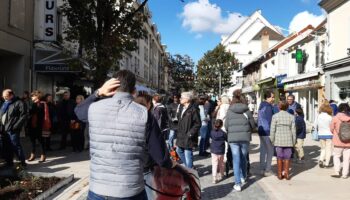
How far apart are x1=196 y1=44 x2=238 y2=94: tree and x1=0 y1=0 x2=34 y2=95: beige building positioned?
126ft

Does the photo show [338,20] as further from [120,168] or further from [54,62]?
[120,168]

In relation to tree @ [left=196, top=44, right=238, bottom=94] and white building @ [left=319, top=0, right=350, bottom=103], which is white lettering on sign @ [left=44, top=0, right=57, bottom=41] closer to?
white building @ [left=319, top=0, right=350, bottom=103]

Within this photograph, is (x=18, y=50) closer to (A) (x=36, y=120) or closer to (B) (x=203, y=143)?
(A) (x=36, y=120)

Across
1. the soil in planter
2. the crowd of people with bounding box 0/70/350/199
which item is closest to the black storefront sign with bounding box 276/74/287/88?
the crowd of people with bounding box 0/70/350/199

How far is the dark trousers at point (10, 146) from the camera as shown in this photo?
9.53m

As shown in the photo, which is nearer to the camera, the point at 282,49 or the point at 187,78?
the point at 282,49

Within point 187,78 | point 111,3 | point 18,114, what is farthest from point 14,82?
point 187,78

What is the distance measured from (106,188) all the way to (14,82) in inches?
593

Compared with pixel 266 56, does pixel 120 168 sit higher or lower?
lower

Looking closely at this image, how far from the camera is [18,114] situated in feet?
31.4

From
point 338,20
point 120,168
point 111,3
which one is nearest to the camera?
point 120,168

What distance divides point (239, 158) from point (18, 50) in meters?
11.3

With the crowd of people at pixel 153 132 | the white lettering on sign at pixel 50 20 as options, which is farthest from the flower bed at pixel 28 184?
the white lettering on sign at pixel 50 20

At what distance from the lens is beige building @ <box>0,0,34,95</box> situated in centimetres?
1595
